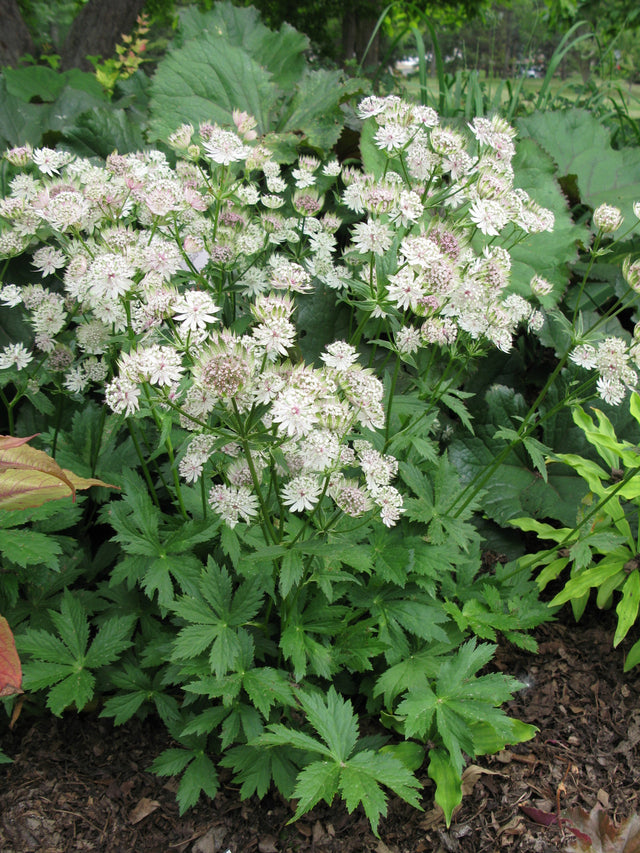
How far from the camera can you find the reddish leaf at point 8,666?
125cm

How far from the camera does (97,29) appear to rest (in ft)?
22.3

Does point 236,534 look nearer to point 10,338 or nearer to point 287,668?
point 287,668

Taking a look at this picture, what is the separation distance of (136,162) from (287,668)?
1531mm

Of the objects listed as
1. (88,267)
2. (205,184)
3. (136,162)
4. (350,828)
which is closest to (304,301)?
(205,184)

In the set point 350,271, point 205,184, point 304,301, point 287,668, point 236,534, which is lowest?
point 287,668

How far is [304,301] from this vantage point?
2.81 m

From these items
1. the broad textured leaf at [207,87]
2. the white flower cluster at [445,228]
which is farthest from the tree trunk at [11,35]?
the white flower cluster at [445,228]

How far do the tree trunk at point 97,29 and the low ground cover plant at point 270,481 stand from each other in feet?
19.7

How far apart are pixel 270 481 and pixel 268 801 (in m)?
0.96

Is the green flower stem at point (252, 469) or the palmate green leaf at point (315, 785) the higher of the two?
the green flower stem at point (252, 469)

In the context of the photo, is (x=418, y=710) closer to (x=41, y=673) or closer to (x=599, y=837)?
(x=599, y=837)

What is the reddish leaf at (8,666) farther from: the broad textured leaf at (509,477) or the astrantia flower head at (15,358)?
the broad textured leaf at (509,477)

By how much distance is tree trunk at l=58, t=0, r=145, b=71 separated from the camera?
674 cm

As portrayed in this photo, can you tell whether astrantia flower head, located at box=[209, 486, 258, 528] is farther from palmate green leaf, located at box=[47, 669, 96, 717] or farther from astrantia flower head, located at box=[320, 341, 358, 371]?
palmate green leaf, located at box=[47, 669, 96, 717]
